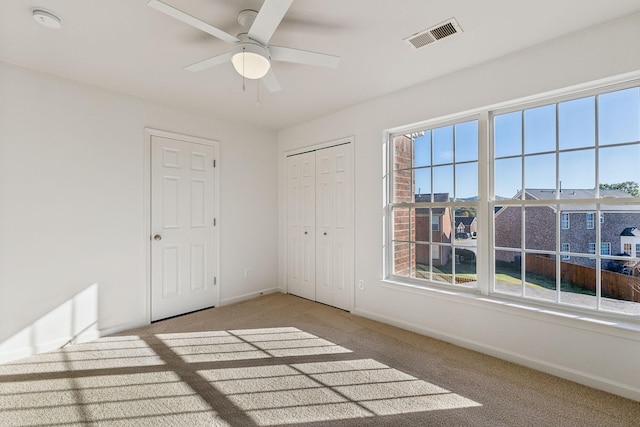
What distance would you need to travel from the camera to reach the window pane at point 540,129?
240 centimetres

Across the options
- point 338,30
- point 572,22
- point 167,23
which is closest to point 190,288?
point 167,23

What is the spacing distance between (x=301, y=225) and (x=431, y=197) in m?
1.95

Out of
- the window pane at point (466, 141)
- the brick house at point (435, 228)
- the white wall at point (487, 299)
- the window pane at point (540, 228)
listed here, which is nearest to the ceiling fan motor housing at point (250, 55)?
the white wall at point (487, 299)

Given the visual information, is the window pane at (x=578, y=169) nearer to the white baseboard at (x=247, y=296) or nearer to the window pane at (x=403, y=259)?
the window pane at (x=403, y=259)

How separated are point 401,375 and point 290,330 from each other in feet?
4.23

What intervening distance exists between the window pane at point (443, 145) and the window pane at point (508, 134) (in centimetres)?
40

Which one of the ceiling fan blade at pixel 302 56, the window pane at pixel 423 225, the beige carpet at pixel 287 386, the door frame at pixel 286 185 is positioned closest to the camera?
the beige carpet at pixel 287 386

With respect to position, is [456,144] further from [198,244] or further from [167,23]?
[198,244]

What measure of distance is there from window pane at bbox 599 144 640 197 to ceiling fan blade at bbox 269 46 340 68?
2076 mm

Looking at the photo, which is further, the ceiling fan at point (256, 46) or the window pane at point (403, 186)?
the window pane at point (403, 186)

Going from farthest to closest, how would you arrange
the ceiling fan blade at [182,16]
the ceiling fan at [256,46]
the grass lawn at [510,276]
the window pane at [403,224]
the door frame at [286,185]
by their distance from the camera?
the door frame at [286,185] → the window pane at [403,224] → the grass lawn at [510,276] → the ceiling fan at [256,46] → the ceiling fan blade at [182,16]

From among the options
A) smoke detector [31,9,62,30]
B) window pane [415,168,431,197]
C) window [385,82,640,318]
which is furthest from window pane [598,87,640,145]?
smoke detector [31,9,62,30]

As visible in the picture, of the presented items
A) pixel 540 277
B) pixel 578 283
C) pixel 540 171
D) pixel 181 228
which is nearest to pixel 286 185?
pixel 181 228

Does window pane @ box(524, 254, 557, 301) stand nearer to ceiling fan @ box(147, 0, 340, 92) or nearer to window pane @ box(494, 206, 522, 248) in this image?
window pane @ box(494, 206, 522, 248)
